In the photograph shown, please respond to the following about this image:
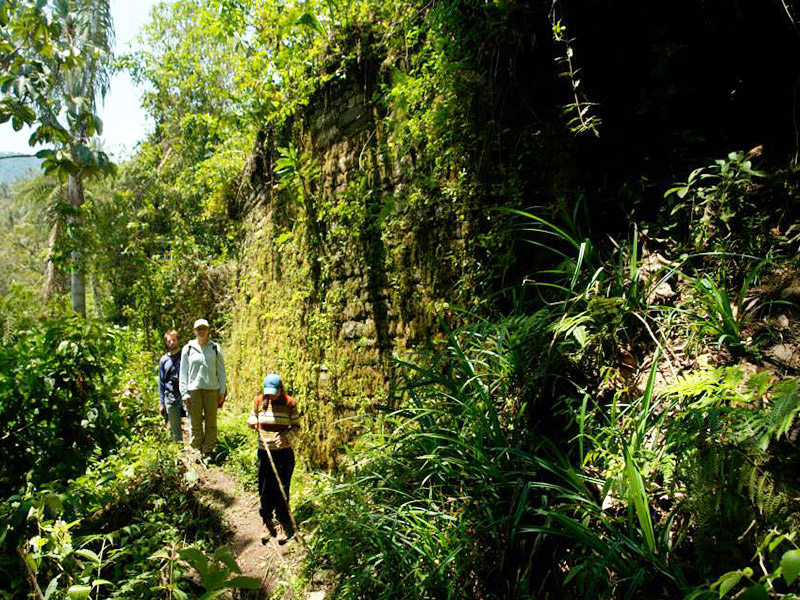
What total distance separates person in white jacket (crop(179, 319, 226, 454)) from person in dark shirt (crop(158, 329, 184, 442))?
13.9 inches

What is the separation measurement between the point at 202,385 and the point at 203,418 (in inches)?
20.1

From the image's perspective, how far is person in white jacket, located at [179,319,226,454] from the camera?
538 centimetres

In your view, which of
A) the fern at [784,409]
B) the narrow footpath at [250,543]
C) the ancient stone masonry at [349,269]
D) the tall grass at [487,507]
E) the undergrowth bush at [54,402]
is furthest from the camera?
the ancient stone masonry at [349,269]

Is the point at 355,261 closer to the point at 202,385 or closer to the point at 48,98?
the point at 202,385

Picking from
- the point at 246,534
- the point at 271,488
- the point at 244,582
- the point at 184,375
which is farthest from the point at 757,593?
the point at 184,375

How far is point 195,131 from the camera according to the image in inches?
549

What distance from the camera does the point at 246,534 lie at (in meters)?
4.18

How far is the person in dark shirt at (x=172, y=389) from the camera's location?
18.9 ft

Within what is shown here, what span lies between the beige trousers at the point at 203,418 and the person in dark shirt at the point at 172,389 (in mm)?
349

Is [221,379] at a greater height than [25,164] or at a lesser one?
lesser

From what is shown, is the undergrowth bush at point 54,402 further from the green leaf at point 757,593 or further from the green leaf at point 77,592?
the green leaf at point 757,593

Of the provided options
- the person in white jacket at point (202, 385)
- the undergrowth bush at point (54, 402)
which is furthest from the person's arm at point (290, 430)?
the person in white jacket at point (202, 385)

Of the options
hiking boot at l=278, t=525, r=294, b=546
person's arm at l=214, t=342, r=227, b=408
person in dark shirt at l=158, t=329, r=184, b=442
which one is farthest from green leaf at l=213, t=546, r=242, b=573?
person in dark shirt at l=158, t=329, r=184, b=442

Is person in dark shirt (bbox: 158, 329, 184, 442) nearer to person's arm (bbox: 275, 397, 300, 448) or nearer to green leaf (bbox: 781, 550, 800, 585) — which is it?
person's arm (bbox: 275, 397, 300, 448)
